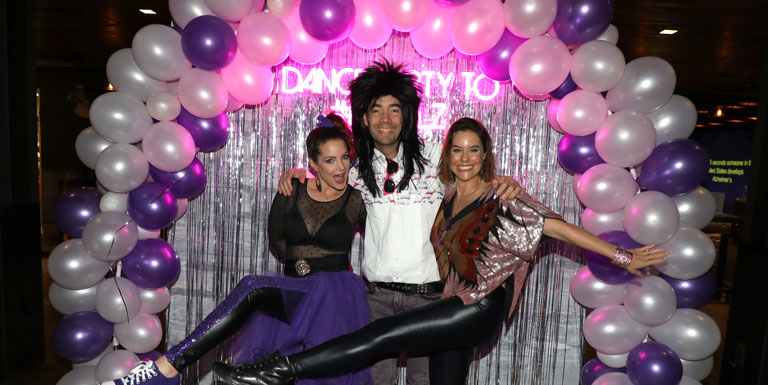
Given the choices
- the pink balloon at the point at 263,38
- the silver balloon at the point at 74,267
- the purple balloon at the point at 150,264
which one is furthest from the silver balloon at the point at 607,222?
the silver balloon at the point at 74,267

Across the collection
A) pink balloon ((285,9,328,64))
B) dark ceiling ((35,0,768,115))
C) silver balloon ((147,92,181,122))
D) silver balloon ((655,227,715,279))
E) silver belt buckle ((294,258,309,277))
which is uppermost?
dark ceiling ((35,0,768,115))

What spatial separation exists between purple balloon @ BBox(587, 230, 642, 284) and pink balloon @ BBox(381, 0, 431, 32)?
5.40 feet

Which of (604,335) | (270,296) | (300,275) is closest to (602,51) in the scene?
(604,335)

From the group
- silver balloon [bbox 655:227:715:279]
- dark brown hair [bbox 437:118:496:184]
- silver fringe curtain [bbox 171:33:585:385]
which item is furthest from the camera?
silver fringe curtain [bbox 171:33:585:385]

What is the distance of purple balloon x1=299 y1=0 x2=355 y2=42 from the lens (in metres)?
2.62

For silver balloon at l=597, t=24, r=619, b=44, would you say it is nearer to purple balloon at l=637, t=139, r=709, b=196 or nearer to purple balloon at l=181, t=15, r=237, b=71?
purple balloon at l=637, t=139, r=709, b=196

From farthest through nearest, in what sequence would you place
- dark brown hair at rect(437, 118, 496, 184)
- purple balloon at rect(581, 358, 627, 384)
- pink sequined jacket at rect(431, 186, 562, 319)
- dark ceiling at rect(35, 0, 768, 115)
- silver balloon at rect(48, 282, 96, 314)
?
dark ceiling at rect(35, 0, 768, 115), purple balloon at rect(581, 358, 627, 384), silver balloon at rect(48, 282, 96, 314), dark brown hair at rect(437, 118, 496, 184), pink sequined jacket at rect(431, 186, 562, 319)

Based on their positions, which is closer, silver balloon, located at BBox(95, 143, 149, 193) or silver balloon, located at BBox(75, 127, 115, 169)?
silver balloon, located at BBox(95, 143, 149, 193)

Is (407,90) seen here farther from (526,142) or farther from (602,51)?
(526,142)

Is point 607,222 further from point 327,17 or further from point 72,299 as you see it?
point 72,299

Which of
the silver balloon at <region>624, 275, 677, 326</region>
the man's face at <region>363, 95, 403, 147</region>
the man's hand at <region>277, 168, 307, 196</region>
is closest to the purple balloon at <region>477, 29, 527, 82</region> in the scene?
the man's face at <region>363, 95, 403, 147</region>

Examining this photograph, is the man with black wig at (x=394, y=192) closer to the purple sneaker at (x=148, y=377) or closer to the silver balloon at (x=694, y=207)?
the purple sneaker at (x=148, y=377)

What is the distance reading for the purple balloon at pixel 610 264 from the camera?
8.81 ft

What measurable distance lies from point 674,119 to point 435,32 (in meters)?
1.48
